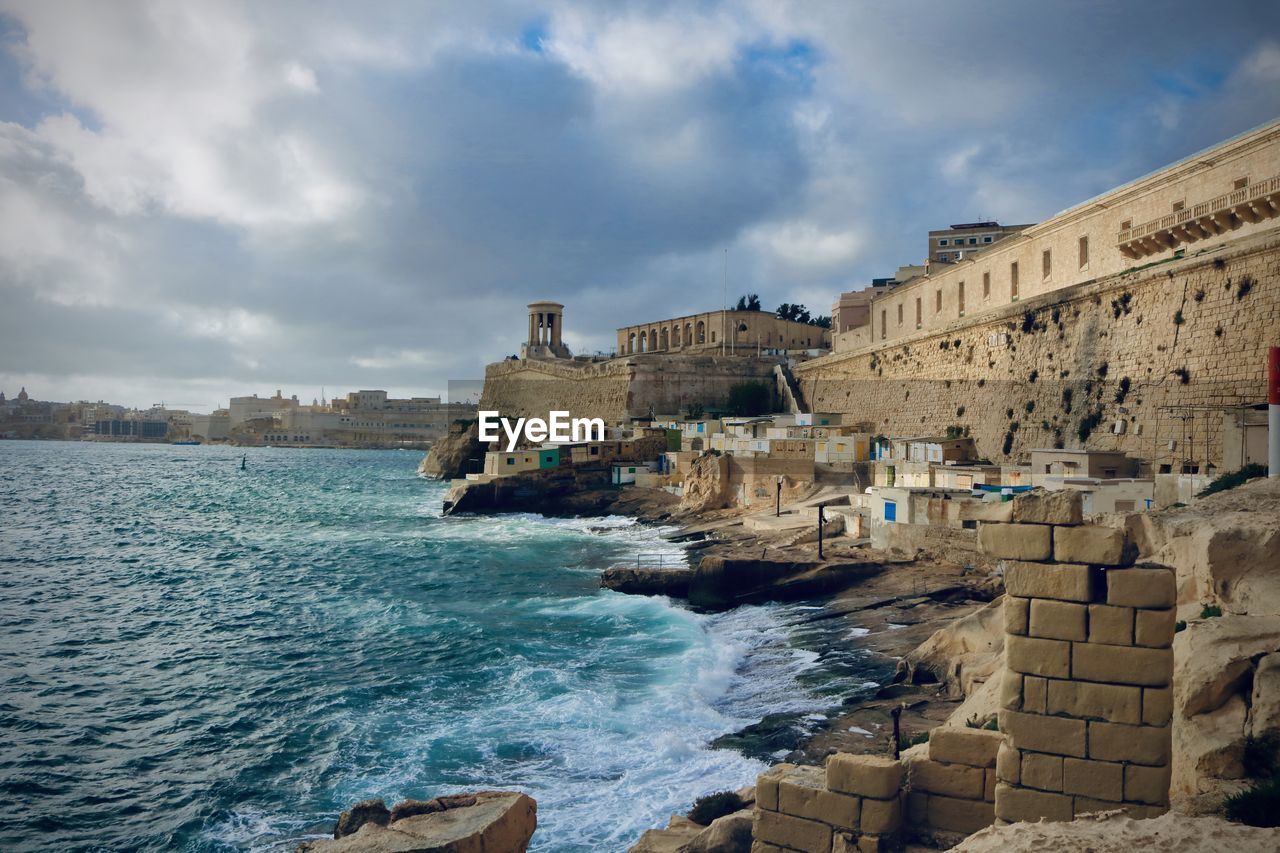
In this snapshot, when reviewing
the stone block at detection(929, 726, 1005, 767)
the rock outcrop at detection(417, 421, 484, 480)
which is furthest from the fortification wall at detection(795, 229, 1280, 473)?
the rock outcrop at detection(417, 421, 484, 480)

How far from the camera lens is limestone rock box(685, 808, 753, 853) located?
556 centimetres

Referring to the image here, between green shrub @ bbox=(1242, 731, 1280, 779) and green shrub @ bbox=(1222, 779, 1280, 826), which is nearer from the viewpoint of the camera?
green shrub @ bbox=(1222, 779, 1280, 826)

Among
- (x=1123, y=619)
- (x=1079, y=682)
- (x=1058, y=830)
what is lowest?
(x=1058, y=830)

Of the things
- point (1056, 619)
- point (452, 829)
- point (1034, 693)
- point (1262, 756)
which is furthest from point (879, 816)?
point (452, 829)

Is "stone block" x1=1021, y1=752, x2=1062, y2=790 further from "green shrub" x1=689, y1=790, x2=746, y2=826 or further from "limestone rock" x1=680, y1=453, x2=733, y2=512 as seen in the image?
"limestone rock" x1=680, y1=453, x2=733, y2=512

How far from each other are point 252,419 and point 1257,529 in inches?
5402

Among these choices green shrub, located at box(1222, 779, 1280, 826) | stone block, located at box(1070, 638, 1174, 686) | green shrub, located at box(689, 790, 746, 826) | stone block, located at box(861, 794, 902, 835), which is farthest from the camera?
green shrub, located at box(689, 790, 746, 826)

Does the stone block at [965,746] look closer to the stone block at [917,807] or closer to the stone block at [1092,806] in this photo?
the stone block at [917,807]

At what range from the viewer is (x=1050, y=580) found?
14.6 feet

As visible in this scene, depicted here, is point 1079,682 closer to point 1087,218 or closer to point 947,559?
point 947,559

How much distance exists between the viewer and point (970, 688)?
8.93 meters

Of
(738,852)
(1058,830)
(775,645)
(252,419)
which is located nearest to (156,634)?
(775,645)

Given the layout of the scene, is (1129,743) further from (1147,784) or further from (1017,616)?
(1017,616)

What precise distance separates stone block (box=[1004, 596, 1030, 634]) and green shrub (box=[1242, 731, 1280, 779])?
63.4 inches
